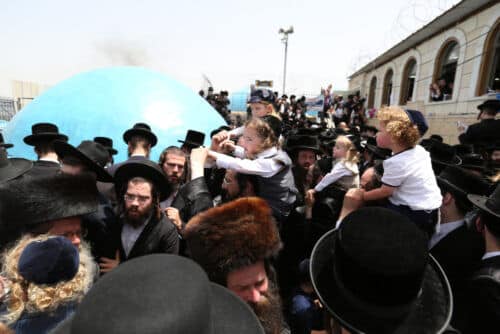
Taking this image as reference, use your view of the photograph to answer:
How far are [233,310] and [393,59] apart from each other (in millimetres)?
21302

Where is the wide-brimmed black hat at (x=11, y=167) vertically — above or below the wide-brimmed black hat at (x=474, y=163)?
below

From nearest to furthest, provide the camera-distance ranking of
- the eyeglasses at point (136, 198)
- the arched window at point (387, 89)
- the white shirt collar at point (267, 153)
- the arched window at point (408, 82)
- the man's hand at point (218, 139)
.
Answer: the eyeglasses at point (136, 198), the white shirt collar at point (267, 153), the man's hand at point (218, 139), the arched window at point (408, 82), the arched window at point (387, 89)

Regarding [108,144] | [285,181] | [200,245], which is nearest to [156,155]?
[108,144]

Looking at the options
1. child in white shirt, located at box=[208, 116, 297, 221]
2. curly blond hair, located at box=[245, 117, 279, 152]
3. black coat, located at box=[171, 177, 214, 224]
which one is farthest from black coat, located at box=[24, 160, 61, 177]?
curly blond hair, located at box=[245, 117, 279, 152]

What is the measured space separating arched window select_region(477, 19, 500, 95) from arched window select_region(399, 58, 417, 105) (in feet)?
21.7

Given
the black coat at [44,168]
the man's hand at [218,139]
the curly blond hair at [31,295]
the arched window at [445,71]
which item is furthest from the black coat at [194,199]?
the arched window at [445,71]

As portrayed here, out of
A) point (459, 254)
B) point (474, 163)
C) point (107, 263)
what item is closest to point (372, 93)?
point (474, 163)

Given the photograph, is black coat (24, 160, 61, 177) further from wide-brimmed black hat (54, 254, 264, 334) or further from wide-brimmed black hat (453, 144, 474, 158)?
wide-brimmed black hat (453, 144, 474, 158)

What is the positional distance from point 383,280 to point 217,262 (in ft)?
3.00

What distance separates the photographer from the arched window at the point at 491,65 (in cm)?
938

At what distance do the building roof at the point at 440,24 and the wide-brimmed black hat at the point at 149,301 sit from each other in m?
13.2

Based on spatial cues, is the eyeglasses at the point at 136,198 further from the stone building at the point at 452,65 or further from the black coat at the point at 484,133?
the stone building at the point at 452,65

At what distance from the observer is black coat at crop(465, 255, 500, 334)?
133 centimetres

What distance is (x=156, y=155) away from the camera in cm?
791
